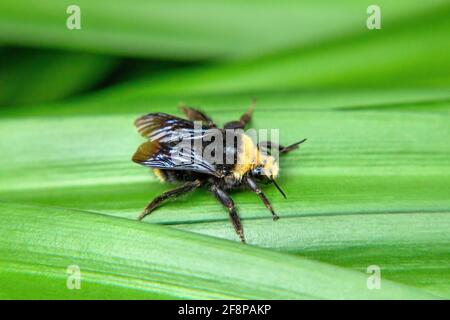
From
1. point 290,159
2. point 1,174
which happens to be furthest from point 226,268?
point 1,174

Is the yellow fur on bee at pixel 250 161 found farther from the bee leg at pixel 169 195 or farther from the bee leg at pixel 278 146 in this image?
the bee leg at pixel 169 195

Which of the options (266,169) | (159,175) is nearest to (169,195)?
(159,175)

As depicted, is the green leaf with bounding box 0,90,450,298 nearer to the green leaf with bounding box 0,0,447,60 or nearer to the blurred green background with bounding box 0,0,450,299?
the blurred green background with bounding box 0,0,450,299

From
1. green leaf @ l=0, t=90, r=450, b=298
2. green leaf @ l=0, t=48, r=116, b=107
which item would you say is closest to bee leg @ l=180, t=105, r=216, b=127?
green leaf @ l=0, t=90, r=450, b=298

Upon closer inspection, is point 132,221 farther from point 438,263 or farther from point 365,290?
point 438,263

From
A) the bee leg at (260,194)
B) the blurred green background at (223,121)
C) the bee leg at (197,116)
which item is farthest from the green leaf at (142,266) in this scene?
the bee leg at (197,116)

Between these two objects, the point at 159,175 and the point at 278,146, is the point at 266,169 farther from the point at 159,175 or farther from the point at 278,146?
the point at 159,175
